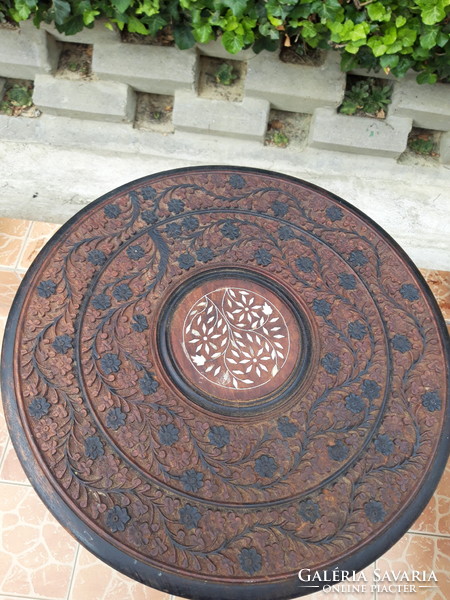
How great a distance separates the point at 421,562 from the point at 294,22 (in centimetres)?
238

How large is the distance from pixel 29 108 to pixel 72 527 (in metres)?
2.32

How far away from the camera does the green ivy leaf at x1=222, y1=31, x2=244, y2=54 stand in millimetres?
2449

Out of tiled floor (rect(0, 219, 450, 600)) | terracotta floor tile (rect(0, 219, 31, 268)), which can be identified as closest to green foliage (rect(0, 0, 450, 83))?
terracotta floor tile (rect(0, 219, 31, 268))

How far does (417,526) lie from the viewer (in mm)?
2207

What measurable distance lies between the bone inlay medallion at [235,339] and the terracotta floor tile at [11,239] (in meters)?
1.11

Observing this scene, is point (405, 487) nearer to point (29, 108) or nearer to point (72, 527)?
point (72, 527)

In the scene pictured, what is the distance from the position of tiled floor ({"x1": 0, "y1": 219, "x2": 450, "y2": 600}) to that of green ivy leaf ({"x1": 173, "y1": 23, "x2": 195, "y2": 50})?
193 cm

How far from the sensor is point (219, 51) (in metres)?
2.76

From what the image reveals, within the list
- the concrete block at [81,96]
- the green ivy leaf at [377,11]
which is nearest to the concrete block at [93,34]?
the concrete block at [81,96]

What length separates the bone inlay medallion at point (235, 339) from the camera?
6.07ft

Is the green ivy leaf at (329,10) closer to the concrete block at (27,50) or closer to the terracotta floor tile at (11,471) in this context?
the concrete block at (27,50)

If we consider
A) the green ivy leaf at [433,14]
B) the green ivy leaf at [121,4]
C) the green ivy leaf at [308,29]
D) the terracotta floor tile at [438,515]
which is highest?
the green ivy leaf at [433,14]

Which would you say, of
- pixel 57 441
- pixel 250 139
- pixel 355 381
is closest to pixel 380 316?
pixel 355 381

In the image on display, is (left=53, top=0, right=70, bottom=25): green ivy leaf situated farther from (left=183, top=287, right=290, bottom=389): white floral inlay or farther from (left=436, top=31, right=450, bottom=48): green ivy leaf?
(left=436, top=31, right=450, bottom=48): green ivy leaf
